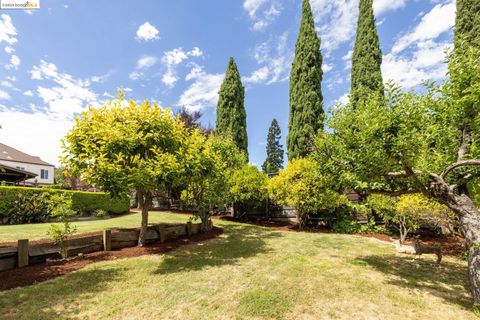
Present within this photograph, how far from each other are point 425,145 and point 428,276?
3.61 m

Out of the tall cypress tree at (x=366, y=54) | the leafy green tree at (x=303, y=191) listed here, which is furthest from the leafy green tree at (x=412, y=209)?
the tall cypress tree at (x=366, y=54)

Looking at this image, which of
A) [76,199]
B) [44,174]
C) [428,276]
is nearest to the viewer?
[428,276]

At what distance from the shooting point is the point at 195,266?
20.2 ft

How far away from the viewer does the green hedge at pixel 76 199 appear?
42.2 feet

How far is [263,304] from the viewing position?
403 cm


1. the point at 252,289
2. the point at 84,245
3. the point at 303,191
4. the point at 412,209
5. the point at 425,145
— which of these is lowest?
the point at 252,289

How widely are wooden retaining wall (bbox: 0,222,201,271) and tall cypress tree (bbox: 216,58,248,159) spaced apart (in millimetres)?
14915

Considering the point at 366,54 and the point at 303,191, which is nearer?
the point at 303,191

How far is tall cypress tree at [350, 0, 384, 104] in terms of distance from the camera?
58.9 ft

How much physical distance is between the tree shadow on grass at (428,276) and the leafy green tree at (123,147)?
640 centimetres

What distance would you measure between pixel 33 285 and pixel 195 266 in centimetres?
347

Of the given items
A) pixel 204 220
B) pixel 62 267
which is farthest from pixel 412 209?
pixel 62 267

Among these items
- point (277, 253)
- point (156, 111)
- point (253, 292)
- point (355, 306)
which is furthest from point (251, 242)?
point (156, 111)

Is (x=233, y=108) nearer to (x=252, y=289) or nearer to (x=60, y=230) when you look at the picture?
(x=60, y=230)
